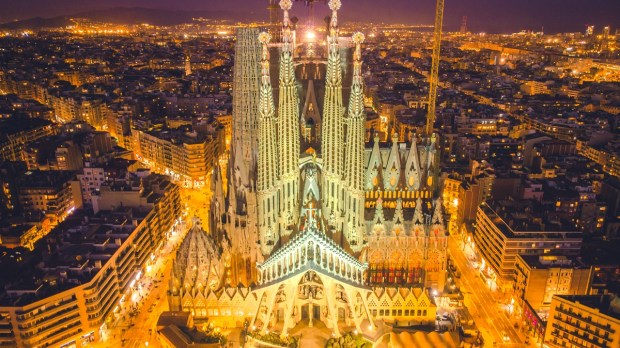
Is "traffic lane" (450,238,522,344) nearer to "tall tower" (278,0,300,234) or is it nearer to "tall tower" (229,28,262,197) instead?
"tall tower" (278,0,300,234)

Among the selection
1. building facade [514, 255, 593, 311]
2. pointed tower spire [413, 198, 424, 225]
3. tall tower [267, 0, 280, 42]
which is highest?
tall tower [267, 0, 280, 42]

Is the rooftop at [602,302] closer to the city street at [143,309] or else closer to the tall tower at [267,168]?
the tall tower at [267,168]

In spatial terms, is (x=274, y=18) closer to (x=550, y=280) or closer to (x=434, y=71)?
(x=434, y=71)

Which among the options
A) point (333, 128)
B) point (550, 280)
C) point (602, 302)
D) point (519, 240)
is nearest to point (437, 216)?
point (519, 240)

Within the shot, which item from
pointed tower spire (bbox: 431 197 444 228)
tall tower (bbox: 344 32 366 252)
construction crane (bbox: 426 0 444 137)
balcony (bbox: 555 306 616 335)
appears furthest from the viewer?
construction crane (bbox: 426 0 444 137)

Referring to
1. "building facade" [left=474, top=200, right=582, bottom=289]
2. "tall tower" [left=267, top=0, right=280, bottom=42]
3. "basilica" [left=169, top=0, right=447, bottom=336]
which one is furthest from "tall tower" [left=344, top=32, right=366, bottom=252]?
"building facade" [left=474, top=200, right=582, bottom=289]

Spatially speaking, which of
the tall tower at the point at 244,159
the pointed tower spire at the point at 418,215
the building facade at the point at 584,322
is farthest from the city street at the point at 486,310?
the tall tower at the point at 244,159

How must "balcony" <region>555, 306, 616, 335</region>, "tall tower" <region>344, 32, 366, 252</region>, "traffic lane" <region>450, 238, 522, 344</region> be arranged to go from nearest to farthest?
"balcony" <region>555, 306, 616, 335</region> < "tall tower" <region>344, 32, 366, 252</region> < "traffic lane" <region>450, 238, 522, 344</region>

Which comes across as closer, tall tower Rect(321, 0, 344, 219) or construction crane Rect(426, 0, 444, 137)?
tall tower Rect(321, 0, 344, 219)
